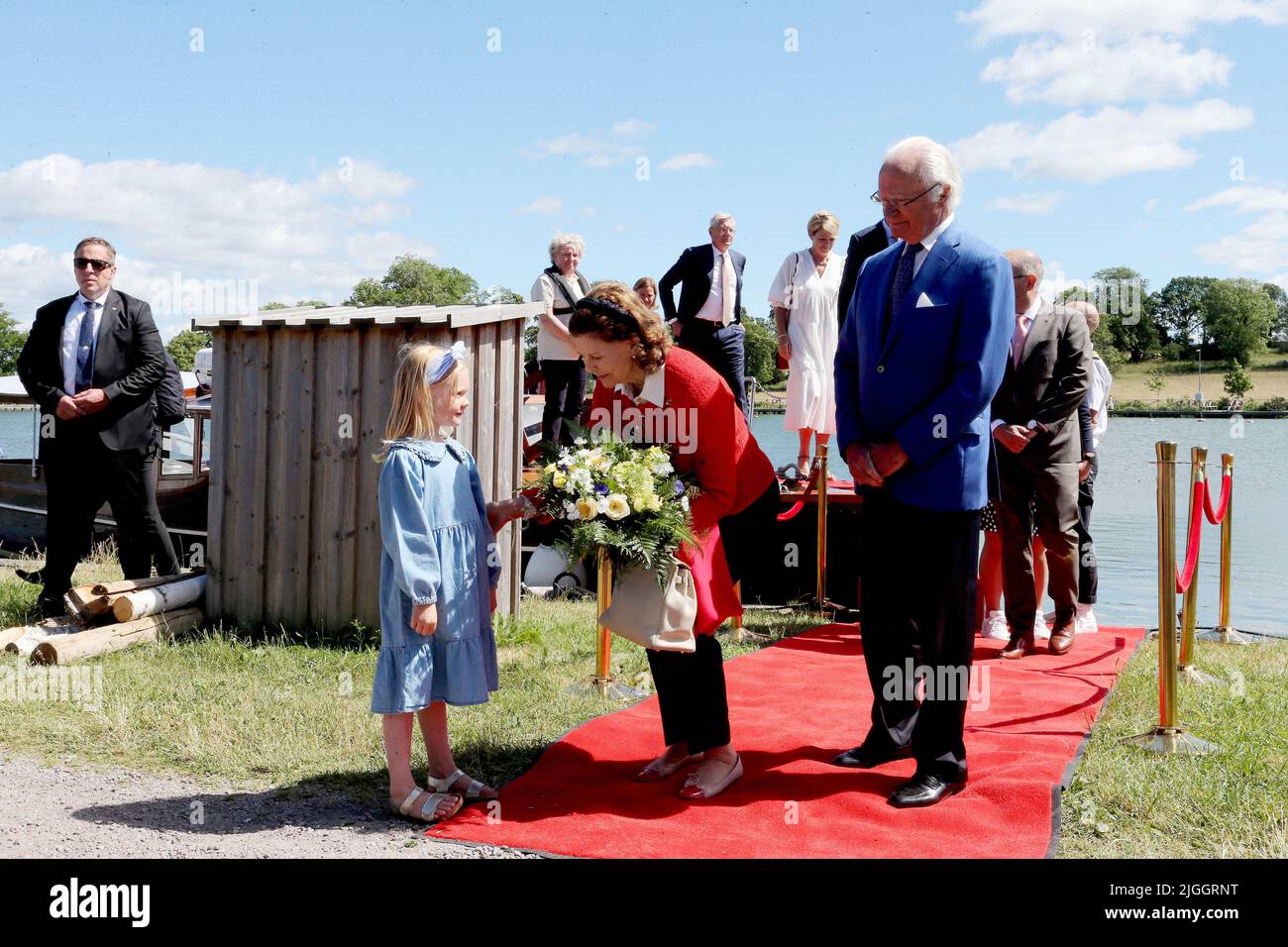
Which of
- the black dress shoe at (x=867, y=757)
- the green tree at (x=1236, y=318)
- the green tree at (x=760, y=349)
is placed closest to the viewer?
the black dress shoe at (x=867, y=757)

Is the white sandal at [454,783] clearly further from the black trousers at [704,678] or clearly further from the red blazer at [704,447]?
the red blazer at [704,447]

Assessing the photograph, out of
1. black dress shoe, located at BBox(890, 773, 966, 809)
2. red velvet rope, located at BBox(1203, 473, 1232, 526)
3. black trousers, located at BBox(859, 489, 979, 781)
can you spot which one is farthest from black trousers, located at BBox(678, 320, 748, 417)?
black dress shoe, located at BBox(890, 773, 966, 809)

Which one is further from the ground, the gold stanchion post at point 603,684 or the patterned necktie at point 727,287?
the patterned necktie at point 727,287

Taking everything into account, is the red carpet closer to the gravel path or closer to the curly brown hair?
the gravel path

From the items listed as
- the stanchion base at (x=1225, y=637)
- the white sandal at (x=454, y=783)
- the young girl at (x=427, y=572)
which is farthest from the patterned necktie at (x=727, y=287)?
the white sandal at (x=454, y=783)

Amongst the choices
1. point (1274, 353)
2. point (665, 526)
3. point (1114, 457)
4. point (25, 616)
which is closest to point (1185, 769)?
point (665, 526)

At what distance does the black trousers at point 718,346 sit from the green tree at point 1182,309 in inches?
3567

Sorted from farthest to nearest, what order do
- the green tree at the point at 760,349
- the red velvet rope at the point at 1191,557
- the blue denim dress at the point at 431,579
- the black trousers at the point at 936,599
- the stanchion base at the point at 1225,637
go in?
the green tree at the point at 760,349 → the stanchion base at the point at 1225,637 → the red velvet rope at the point at 1191,557 → the black trousers at the point at 936,599 → the blue denim dress at the point at 431,579

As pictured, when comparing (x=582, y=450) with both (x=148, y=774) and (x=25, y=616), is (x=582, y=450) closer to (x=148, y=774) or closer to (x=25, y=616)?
(x=148, y=774)

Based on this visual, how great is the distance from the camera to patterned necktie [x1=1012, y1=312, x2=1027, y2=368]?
7.73 meters

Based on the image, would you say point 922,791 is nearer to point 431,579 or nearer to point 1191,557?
point 431,579

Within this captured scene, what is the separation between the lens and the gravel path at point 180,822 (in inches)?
173

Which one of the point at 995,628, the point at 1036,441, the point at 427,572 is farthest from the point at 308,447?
A: the point at 995,628

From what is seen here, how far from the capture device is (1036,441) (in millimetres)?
7793
